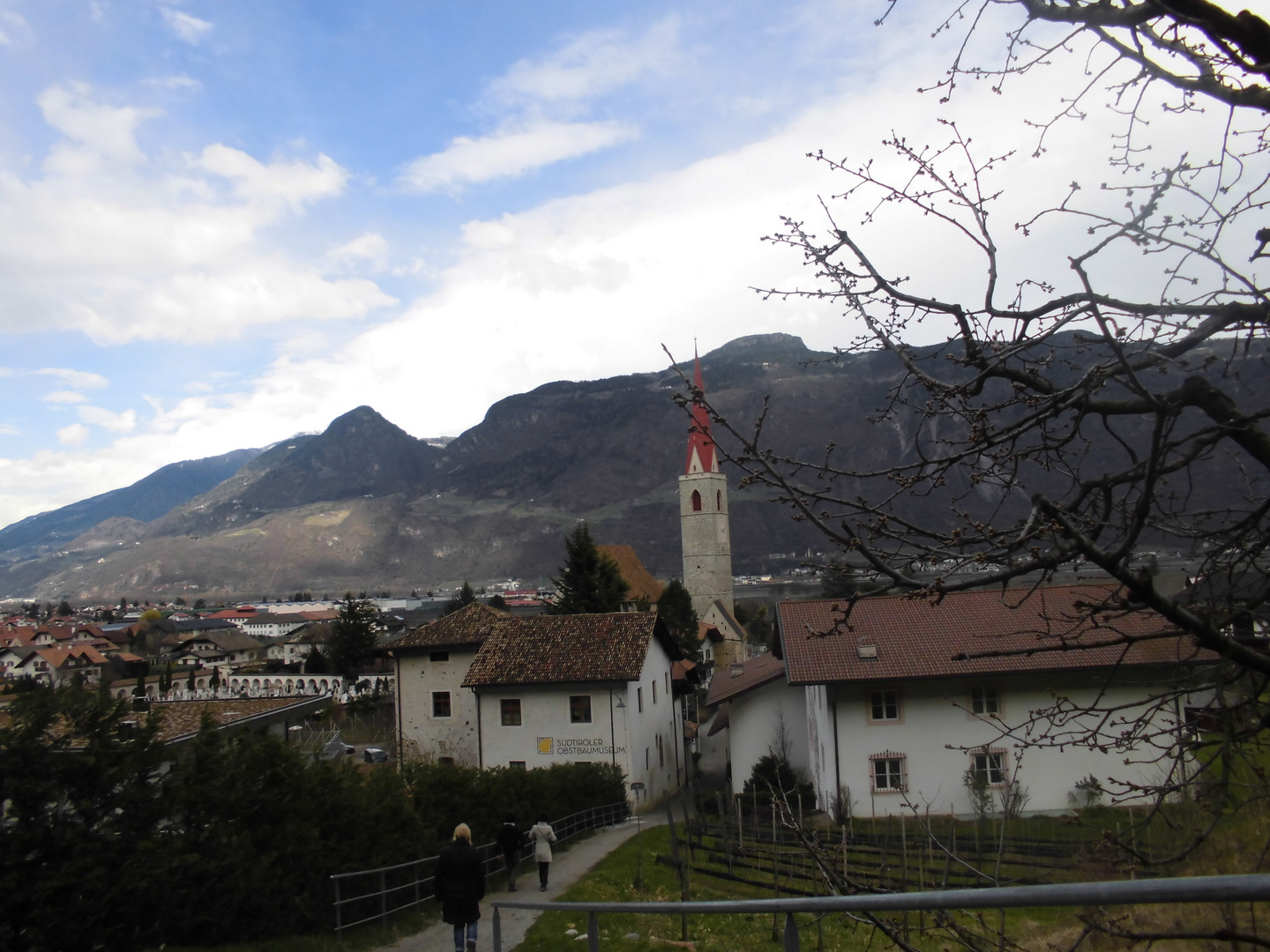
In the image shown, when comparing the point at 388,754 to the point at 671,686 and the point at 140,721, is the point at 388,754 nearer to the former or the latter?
the point at 671,686

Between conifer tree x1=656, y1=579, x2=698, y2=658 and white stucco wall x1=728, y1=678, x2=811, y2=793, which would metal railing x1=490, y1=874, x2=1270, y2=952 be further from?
conifer tree x1=656, y1=579, x2=698, y2=658

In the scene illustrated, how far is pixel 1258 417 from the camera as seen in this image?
3283 mm

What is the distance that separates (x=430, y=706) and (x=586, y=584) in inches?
711

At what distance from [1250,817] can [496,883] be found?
13098 mm

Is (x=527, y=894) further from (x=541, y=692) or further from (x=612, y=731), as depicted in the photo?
(x=541, y=692)

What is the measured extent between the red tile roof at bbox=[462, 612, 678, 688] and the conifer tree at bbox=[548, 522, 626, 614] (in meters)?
16.7

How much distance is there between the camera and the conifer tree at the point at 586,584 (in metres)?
48.8

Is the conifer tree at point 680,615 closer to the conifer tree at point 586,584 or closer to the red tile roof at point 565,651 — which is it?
the conifer tree at point 586,584

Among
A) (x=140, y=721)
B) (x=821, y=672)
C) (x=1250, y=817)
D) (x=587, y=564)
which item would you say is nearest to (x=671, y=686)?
(x=821, y=672)

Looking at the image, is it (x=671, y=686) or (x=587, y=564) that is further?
(x=587, y=564)

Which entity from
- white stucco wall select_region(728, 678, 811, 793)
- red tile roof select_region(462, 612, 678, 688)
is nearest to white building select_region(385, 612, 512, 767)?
red tile roof select_region(462, 612, 678, 688)

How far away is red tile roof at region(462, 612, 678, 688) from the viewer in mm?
28312

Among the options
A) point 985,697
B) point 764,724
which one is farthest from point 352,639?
point 985,697

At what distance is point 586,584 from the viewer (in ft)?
162
